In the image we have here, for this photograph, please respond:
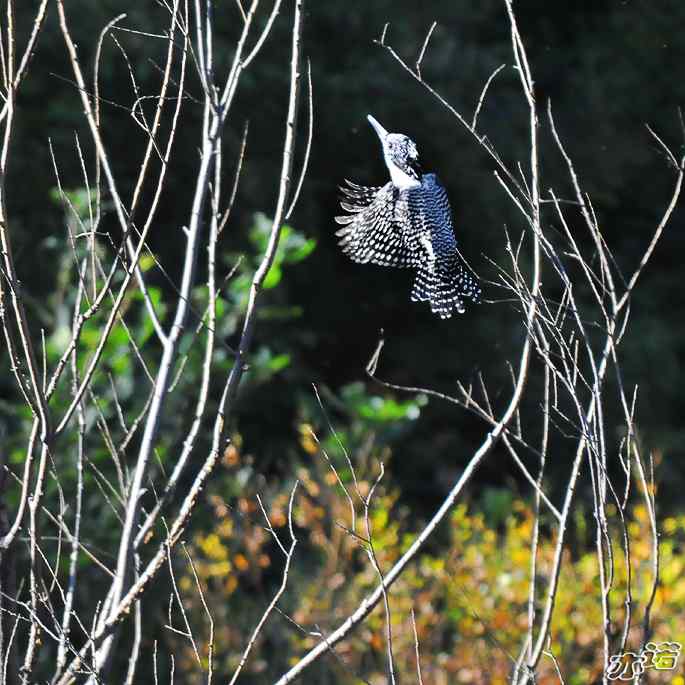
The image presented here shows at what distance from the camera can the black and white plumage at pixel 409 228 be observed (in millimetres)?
1932

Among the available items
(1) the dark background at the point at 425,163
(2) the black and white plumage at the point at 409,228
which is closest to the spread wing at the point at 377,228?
(2) the black and white plumage at the point at 409,228

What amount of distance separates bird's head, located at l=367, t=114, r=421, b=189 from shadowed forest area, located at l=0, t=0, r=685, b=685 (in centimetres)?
23

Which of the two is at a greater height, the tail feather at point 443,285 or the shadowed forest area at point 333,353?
the tail feather at point 443,285

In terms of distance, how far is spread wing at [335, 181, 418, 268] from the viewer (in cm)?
197

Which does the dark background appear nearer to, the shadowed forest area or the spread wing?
the shadowed forest area

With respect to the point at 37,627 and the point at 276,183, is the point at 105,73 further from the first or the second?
the point at 37,627

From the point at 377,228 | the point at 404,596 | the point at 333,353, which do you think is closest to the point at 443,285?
the point at 377,228

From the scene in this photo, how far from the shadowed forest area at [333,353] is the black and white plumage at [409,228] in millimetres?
173

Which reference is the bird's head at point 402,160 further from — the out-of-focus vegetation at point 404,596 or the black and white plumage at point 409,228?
the out-of-focus vegetation at point 404,596

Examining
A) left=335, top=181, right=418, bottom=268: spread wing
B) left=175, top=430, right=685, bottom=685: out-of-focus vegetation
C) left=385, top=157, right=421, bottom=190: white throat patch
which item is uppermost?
left=385, top=157, right=421, bottom=190: white throat patch

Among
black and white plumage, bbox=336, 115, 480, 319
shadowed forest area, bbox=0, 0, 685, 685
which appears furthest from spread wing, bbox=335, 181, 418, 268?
shadowed forest area, bbox=0, 0, 685, 685

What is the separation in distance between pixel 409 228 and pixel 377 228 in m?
0.08

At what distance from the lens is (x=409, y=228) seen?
1936 mm

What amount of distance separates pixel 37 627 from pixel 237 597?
2.66m
